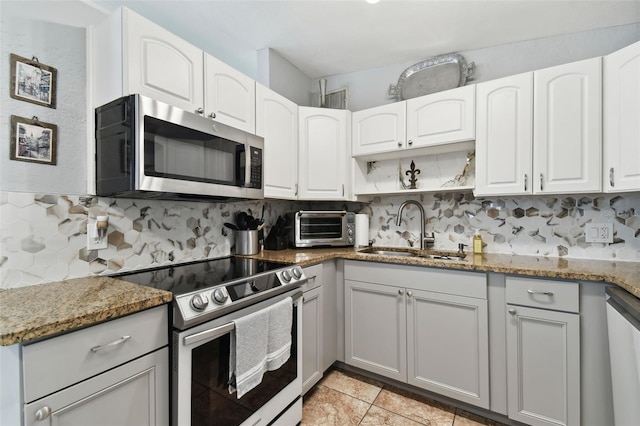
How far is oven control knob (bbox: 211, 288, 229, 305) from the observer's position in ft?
3.81

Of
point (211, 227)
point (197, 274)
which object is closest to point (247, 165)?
point (211, 227)

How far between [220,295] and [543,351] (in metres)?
1.66

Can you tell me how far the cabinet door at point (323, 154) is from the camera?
2.37m

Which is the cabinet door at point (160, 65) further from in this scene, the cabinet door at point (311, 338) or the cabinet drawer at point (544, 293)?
the cabinet drawer at point (544, 293)

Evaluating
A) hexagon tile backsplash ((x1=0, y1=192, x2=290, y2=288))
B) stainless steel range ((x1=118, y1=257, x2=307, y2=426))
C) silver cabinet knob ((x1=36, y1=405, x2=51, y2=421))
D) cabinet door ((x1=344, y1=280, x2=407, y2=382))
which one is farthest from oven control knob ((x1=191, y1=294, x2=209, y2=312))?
cabinet door ((x1=344, y1=280, x2=407, y2=382))

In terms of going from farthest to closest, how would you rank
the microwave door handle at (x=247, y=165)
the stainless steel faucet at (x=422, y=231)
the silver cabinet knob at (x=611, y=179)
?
the stainless steel faucet at (x=422, y=231) < the microwave door handle at (x=247, y=165) < the silver cabinet knob at (x=611, y=179)

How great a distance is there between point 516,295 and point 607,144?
100cm

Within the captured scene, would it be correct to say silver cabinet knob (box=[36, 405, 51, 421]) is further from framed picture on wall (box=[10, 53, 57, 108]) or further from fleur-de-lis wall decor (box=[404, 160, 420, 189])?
fleur-de-lis wall decor (box=[404, 160, 420, 189])

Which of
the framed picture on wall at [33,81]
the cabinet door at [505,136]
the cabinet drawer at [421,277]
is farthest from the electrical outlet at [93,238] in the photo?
the cabinet door at [505,136]

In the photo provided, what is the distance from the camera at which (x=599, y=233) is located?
1888 mm

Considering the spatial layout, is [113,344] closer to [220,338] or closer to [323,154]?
[220,338]

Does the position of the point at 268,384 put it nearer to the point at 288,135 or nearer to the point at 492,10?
the point at 288,135

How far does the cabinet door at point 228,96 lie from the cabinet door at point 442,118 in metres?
1.18

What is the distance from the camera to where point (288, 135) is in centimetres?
224
